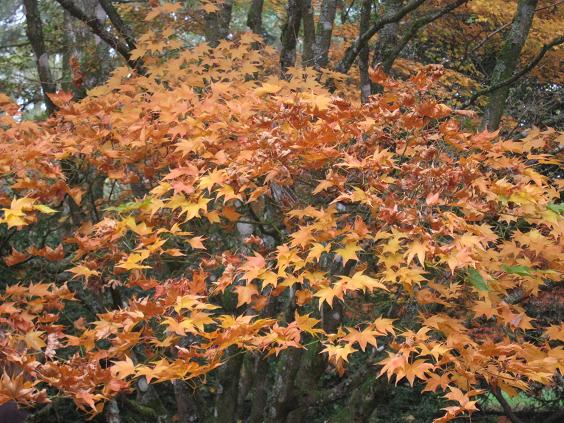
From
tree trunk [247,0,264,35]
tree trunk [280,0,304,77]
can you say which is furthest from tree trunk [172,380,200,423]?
tree trunk [247,0,264,35]

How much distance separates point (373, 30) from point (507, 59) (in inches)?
52.7

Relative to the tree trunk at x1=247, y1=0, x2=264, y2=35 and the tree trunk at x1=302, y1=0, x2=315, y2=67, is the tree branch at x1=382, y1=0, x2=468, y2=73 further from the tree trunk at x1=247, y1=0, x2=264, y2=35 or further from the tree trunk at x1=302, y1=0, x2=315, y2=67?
the tree trunk at x1=247, y1=0, x2=264, y2=35

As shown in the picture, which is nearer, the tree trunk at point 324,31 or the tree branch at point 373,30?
the tree branch at point 373,30

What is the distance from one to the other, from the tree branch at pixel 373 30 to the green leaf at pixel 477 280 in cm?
280

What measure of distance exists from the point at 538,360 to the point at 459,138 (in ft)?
4.63

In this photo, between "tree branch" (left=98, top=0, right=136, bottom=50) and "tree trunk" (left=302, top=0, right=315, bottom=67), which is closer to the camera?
"tree branch" (left=98, top=0, right=136, bottom=50)

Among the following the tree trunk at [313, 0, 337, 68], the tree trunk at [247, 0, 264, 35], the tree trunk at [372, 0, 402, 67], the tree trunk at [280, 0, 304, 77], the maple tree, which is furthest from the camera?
the tree trunk at [247, 0, 264, 35]

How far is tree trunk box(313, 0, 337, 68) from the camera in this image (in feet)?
21.3

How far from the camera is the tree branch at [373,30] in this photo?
5648mm

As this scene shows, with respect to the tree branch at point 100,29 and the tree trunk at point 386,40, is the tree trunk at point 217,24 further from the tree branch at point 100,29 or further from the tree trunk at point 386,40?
the tree trunk at point 386,40

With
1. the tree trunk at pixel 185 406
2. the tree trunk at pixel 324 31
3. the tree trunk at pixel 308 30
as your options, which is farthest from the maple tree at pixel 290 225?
the tree trunk at pixel 308 30

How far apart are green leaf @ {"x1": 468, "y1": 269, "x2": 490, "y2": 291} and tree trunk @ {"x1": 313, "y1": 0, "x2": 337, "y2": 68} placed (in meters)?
3.45

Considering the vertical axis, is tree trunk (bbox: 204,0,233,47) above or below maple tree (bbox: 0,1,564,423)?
above

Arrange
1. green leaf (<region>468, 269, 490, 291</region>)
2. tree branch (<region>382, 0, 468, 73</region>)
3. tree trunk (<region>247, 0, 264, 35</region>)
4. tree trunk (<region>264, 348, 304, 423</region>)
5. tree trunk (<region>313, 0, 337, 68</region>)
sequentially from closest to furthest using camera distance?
green leaf (<region>468, 269, 490, 291</region>) → tree trunk (<region>264, 348, 304, 423</region>) → tree branch (<region>382, 0, 468, 73</region>) → tree trunk (<region>313, 0, 337, 68</region>) → tree trunk (<region>247, 0, 264, 35</region>)
